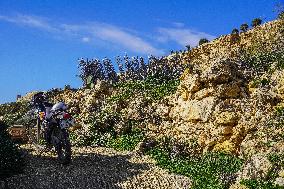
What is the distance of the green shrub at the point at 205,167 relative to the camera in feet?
56.2

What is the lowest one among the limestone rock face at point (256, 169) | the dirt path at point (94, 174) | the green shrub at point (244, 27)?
the dirt path at point (94, 174)

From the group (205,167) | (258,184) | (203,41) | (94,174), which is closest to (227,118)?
(205,167)

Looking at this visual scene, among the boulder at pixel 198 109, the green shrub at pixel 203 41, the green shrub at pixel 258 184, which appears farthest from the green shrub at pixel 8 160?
the green shrub at pixel 203 41

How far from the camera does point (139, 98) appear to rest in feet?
101

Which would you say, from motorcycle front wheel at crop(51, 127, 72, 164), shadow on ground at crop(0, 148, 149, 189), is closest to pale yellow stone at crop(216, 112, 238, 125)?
shadow on ground at crop(0, 148, 149, 189)

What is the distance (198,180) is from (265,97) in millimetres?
8159

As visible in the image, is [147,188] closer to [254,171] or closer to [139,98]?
[254,171]

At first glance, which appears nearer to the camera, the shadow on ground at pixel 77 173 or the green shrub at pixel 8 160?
the green shrub at pixel 8 160

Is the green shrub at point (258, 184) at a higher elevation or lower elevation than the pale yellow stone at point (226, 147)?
lower

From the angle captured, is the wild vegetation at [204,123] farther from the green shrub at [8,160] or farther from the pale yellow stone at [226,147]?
the green shrub at [8,160]

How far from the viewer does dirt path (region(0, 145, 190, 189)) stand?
16.2 meters

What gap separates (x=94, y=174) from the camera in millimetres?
17297

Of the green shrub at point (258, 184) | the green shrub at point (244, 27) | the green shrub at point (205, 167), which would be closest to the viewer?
the green shrub at point (258, 184)

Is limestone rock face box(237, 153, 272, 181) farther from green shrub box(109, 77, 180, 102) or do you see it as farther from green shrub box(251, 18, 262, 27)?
green shrub box(251, 18, 262, 27)
